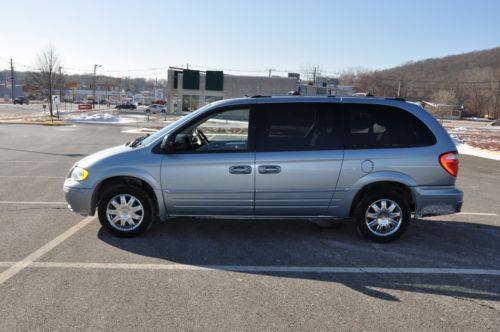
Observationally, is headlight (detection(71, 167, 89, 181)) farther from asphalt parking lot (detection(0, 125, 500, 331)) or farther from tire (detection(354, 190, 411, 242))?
tire (detection(354, 190, 411, 242))

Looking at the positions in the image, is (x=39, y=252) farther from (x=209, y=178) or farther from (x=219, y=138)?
(x=219, y=138)

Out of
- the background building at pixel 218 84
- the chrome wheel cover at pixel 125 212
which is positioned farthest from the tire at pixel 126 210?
the background building at pixel 218 84

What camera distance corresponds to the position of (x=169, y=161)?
5.20 metres

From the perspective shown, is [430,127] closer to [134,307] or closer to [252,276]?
[252,276]

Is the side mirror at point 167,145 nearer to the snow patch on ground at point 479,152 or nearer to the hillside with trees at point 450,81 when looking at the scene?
the snow patch on ground at point 479,152

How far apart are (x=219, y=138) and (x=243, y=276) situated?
215 cm

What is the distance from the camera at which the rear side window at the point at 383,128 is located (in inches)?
209

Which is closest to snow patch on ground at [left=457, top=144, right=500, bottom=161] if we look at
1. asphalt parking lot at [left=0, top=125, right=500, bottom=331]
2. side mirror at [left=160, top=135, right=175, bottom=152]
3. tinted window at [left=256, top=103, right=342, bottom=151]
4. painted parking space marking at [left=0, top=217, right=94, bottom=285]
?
asphalt parking lot at [left=0, top=125, right=500, bottom=331]

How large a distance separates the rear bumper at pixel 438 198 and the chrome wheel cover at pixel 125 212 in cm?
357

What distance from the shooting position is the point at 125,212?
534 centimetres

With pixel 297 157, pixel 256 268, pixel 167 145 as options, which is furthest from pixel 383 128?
pixel 167 145

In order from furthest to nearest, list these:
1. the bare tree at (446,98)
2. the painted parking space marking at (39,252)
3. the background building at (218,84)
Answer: the bare tree at (446,98), the background building at (218,84), the painted parking space marking at (39,252)

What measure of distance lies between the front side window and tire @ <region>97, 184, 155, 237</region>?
0.81 meters

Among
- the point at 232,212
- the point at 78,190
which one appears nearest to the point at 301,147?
the point at 232,212
